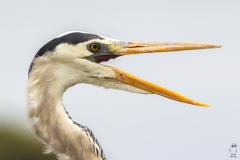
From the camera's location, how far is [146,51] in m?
8.75

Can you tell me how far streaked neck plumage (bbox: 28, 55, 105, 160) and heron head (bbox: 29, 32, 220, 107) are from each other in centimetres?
1

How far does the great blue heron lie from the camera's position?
27.5ft

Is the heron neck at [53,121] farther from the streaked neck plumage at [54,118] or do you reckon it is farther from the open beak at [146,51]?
the open beak at [146,51]

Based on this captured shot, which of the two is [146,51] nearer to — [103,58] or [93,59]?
[103,58]

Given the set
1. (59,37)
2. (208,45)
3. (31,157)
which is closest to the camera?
(59,37)

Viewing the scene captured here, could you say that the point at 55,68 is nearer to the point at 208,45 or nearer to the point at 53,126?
the point at 53,126

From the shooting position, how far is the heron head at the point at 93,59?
8.37m

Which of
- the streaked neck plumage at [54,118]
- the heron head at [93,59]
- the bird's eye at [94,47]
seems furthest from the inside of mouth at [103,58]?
the streaked neck plumage at [54,118]

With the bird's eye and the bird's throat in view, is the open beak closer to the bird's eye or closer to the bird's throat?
the bird's eye

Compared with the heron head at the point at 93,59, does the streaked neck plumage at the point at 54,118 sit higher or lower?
lower

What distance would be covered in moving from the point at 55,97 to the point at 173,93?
115 cm

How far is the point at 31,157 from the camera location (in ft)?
88.7

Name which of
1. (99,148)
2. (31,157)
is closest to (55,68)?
(99,148)

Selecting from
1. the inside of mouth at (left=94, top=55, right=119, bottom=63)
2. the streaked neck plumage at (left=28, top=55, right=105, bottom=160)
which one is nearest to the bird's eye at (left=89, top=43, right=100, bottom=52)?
the inside of mouth at (left=94, top=55, right=119, bottom=63)
